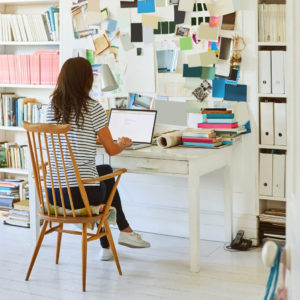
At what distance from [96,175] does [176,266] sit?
A: 747 millimetres

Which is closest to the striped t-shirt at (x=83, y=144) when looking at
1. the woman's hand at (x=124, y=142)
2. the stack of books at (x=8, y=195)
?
the woman's hand at (x=124, y=142)

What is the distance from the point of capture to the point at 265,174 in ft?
12.1

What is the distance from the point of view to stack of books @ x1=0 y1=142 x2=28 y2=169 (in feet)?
14.9

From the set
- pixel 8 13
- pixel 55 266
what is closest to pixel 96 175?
pixel 55 266

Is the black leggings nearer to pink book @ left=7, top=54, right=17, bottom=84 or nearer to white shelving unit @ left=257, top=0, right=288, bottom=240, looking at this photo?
white shelving unit @ left=257, top=0, right=288, bottom=240

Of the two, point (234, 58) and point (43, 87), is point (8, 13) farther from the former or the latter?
point (234, 58)

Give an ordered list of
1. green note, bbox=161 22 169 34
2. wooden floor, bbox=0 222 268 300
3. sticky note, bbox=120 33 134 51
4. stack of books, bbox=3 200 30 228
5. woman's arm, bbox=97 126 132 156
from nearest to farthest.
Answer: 1. wooden floor, bbox=0 222 268 300
2. woman's arm, bbox=97 126 132 156
3. green note, bbox=161 22 169 34
4. sticky note, bbox=120 33 134 51
5. stack of books, bbox=3 200 30 228

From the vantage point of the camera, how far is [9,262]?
350cm

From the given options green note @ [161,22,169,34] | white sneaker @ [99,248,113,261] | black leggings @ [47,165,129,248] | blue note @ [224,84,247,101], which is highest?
green note @ [161,22,169,34]

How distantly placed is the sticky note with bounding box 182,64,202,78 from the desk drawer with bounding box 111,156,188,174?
74cm

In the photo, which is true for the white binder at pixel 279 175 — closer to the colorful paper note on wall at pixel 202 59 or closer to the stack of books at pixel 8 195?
the colorful paper note on wall at pixel 202 59

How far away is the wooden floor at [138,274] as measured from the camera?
9.79 ft

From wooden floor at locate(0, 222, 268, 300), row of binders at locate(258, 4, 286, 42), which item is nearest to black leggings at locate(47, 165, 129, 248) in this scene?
wooden floor at locate(0, 222, 268, 300)

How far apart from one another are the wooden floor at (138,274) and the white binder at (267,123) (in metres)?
0.71
